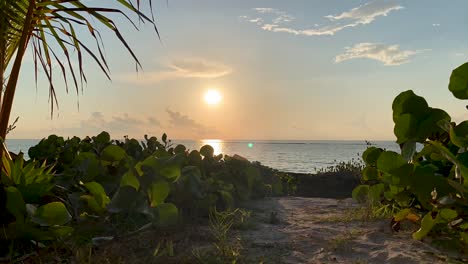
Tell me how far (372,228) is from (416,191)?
0.99m

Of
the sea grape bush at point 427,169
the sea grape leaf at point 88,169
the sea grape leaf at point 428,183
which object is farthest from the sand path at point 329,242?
the sea grape leaf at point 88,169

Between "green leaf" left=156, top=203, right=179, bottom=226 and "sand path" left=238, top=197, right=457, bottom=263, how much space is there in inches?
19.1

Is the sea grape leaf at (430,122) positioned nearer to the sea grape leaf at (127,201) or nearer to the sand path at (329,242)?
the sand path at (329,242)

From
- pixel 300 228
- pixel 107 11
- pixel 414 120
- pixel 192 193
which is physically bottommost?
pixel 300 228

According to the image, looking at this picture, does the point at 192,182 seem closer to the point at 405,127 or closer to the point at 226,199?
the point at 226,199

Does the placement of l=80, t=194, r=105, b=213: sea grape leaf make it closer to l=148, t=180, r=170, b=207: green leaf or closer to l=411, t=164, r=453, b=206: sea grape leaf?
l=148, t=180, r=170, b=207: green leaf

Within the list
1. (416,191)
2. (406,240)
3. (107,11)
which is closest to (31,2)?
(107,11)

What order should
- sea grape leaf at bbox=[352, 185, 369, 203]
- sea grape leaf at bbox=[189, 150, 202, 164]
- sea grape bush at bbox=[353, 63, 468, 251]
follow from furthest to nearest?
1. sea grape leaf at bbox=[189, 150, 202, 164]
2. sea grape leaf at bbox=[352, 185, 369, 203]
3. sea grape bush at bbox=[353, 63, 468, 251]

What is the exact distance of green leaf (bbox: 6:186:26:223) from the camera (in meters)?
2.45

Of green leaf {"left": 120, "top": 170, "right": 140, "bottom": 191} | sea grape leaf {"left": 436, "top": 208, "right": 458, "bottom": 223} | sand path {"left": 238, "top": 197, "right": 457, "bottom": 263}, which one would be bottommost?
sand path {"left": 238, "top": 197, "right": 457, "bottom": 263}

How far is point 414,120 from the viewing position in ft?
7.66

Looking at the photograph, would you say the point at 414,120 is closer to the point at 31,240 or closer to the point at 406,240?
the point at 406,240

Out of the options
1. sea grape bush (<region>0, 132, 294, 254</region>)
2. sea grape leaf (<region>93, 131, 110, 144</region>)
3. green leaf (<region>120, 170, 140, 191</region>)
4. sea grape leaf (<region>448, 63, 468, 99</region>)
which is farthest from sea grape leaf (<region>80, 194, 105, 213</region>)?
sea grape leaf (<region>448, 63, 468, 99</region>)

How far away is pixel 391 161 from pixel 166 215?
4.80 ft
